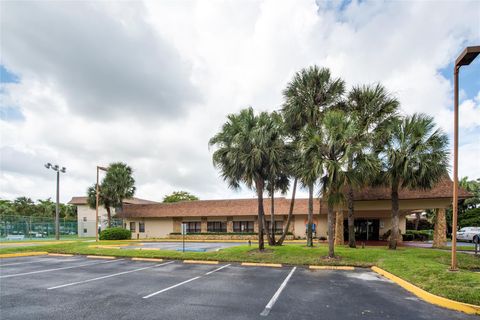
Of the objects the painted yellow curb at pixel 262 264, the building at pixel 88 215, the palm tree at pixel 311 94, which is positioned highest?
the palm tree at pixel 311 94

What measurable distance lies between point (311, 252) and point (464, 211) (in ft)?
113

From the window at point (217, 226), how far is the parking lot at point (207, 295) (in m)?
22.8

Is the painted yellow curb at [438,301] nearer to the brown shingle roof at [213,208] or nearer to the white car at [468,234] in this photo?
the brown shingle roof at [213,208]

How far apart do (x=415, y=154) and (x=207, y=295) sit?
1454 cm

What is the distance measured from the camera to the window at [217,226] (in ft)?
117

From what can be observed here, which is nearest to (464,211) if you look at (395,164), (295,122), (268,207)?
(268,207)

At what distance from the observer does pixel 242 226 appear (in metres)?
34.9

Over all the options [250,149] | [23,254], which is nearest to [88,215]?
[23,254]

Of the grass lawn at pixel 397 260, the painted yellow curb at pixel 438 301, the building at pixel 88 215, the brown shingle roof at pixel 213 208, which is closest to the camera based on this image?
the painted yellow curb at pixel 438 301

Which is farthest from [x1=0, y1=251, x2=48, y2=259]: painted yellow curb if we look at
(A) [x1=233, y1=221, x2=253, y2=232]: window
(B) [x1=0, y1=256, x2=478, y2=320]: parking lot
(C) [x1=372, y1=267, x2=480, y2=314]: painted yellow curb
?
(C) [x1=372, y1=267, x2=480, y2=314]: painted yellow curb

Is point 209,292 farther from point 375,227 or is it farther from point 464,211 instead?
point 464,211

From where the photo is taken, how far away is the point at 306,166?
14.6 meters

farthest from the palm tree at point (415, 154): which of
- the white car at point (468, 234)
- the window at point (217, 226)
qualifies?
the window at point (217, 226)

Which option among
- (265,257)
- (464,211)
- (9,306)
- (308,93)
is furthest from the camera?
(464,211)
